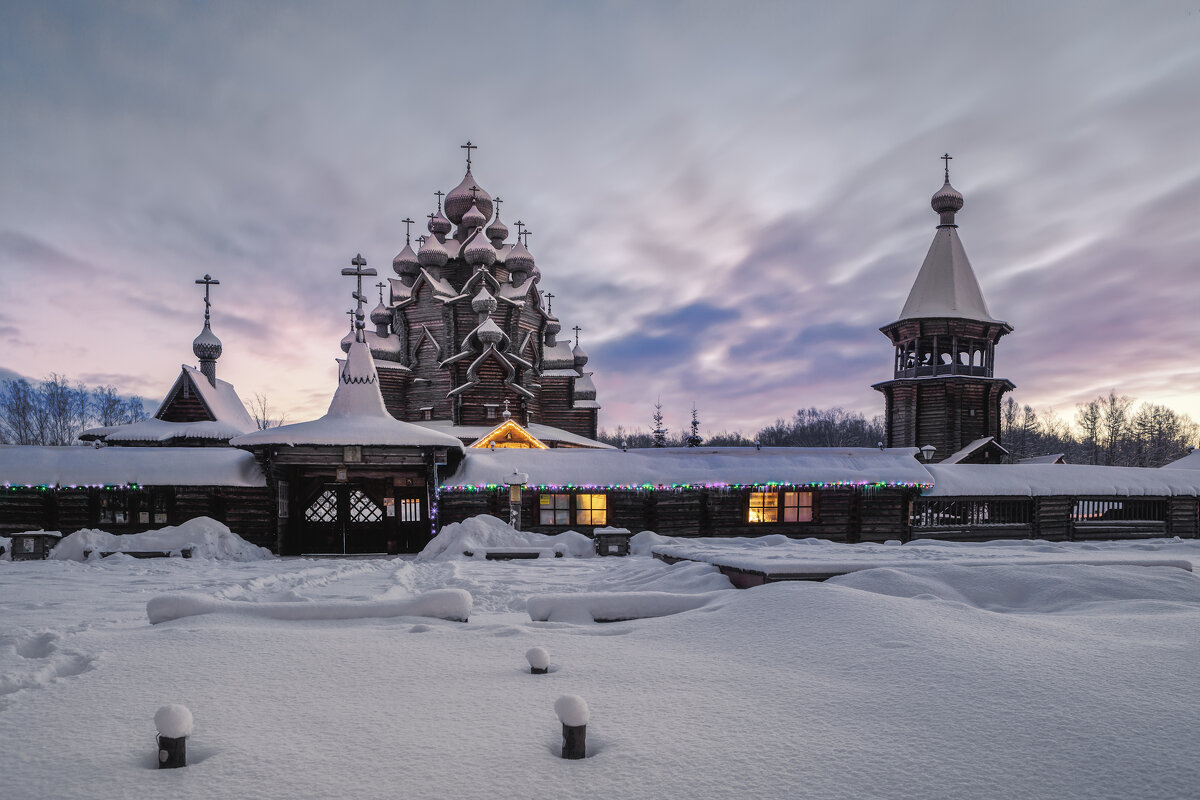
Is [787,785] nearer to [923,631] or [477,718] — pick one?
[477,718]

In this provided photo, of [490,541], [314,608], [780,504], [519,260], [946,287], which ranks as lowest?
[490,541]

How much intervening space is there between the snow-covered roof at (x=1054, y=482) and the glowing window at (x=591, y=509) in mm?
10393

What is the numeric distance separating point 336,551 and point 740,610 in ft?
53.7

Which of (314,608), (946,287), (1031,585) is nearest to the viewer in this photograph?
(314,608)

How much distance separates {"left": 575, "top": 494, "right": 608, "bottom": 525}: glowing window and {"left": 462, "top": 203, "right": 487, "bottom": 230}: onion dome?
2031cm

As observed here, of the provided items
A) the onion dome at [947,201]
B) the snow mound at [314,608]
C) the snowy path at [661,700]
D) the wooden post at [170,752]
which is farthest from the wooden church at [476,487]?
the onion dome at [947,201]

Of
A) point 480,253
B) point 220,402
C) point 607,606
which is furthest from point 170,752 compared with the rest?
point 480,253

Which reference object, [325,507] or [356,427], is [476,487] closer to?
[356,427]

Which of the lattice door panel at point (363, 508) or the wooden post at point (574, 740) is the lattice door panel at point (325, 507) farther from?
the wooden post at point (574, 740)

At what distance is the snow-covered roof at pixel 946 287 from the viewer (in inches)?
1320

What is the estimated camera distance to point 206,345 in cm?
3083

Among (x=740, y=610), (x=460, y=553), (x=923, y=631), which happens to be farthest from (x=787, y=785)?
(x=460, y=553)

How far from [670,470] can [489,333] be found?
13.9 m

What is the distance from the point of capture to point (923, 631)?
17.1ft
